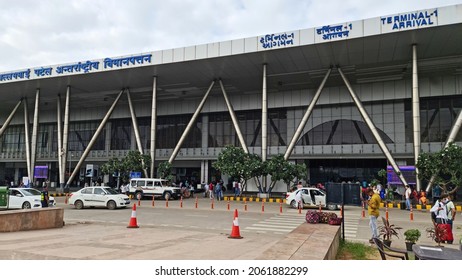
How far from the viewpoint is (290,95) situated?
136ft

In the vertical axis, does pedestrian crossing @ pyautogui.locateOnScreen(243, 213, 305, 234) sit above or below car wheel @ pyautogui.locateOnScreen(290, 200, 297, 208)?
below

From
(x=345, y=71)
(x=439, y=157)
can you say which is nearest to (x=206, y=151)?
(x=345, y=71)

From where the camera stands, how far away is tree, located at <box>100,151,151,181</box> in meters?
35.6

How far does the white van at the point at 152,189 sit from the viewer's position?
3105cm

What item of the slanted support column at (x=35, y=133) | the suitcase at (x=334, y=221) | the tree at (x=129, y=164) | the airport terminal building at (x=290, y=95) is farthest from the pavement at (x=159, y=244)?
the slanted support column at (x=35, y=133)

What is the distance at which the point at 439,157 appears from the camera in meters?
24.6

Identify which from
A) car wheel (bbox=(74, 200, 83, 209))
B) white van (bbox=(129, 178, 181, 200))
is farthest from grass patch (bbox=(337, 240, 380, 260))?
white van (bbox=(129, 178, 181, 200))

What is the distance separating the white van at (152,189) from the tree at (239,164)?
4.57 m

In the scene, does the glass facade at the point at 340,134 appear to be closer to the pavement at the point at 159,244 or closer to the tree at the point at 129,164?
the tree at the point at 129,164

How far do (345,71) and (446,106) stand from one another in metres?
11.0

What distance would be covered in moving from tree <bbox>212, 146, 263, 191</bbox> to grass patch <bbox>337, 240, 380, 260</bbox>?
67.0 ft

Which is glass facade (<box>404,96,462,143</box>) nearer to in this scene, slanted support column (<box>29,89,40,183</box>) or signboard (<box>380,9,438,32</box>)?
signboard (<box>380,9,438,32</box>)

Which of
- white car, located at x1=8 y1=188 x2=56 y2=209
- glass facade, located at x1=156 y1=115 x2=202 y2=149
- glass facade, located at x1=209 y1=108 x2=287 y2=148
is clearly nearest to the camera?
white car, located at x1=8 y1=188 x2=56 y2=209

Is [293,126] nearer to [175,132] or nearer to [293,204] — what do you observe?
[175,132]
